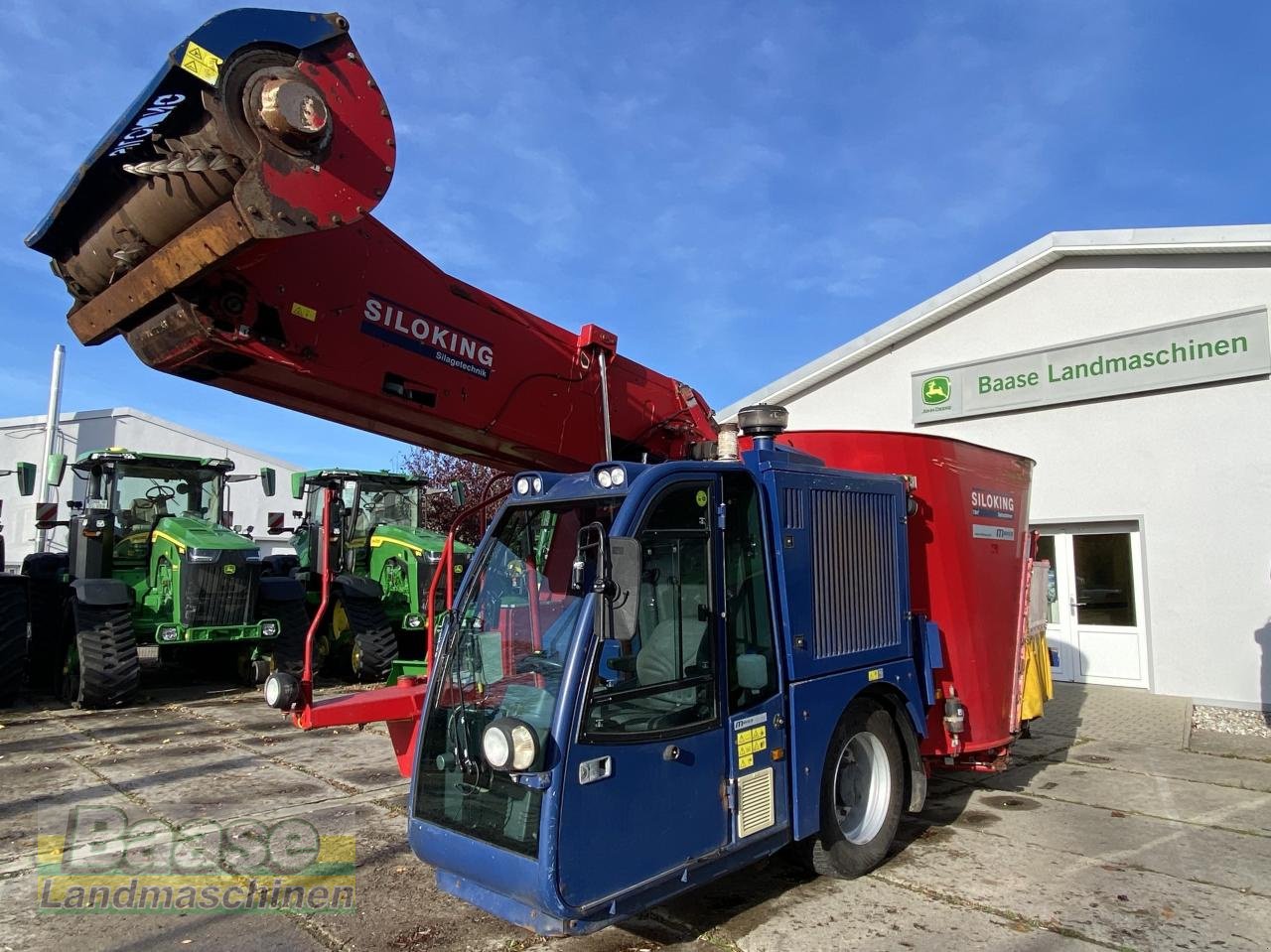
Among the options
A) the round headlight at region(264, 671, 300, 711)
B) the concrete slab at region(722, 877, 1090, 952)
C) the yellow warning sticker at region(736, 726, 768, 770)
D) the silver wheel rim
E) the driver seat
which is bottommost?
the concrete slab at region(722, 877, 1090, 952)

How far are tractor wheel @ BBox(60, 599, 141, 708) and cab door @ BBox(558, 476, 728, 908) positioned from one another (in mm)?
8083

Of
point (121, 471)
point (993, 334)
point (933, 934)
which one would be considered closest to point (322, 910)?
point (933, 934)

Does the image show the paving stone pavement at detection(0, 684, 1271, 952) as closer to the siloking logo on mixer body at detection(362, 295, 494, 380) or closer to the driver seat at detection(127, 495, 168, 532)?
the siloking logo on mixer body at detection(362, 295, 494, 380)

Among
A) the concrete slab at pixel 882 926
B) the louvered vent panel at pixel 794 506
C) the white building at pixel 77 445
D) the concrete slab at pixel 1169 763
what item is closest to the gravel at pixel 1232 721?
the concrete slab at pixel 1169 763

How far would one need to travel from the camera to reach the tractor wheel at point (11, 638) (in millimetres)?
9297

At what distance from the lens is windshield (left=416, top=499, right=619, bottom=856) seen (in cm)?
342

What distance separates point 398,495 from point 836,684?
989 cm

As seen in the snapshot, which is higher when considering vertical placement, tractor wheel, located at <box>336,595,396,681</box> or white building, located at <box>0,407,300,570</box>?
white building, located at <box>0,407,300,570</box>

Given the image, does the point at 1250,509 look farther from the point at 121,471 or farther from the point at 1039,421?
the point at 121,471

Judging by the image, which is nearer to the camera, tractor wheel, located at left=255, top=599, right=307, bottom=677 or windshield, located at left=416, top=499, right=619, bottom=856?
windshield, located at left=416, top=499, right=619, bottom=856

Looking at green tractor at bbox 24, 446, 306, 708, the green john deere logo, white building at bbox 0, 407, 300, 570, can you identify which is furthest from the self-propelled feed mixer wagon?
white building at bbox 0, 407, 300, 570

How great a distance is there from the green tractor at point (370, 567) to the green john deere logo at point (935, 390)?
7.19 metres

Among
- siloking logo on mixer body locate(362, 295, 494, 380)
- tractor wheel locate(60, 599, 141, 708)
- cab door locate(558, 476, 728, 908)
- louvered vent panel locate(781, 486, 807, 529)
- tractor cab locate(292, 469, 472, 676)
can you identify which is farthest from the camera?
tractor cab locate(292, 469, 472, 676)

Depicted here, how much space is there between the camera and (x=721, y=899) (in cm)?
435
